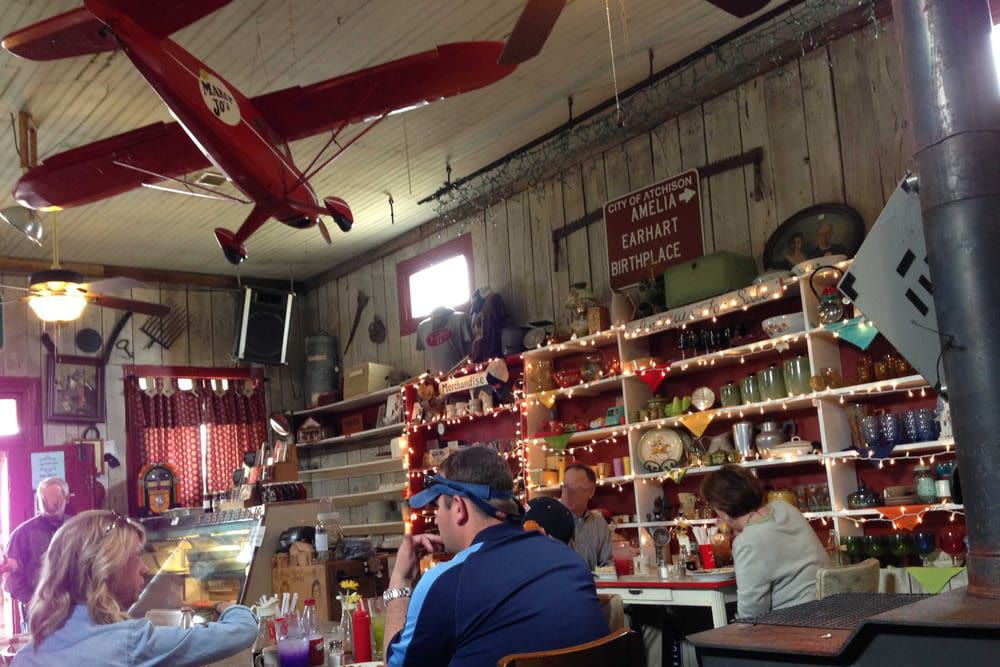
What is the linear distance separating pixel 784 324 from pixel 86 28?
445 centimetres

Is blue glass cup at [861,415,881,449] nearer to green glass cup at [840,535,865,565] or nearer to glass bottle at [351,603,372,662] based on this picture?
green glass cup at [840,535,865,565]

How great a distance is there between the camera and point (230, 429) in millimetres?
11203

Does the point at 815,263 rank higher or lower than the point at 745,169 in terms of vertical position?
lower

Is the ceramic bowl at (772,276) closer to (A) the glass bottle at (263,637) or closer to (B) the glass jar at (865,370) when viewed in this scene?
(B) the glass jar at (865,370)

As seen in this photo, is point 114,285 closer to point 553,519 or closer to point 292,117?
point 292,117

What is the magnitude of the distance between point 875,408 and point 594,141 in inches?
131

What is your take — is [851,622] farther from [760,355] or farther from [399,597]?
[760,355]

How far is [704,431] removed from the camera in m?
6.92

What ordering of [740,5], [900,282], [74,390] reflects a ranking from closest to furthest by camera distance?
[900,282] → [740,5] → [74,390]

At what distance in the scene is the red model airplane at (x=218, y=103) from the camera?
4.07 meters

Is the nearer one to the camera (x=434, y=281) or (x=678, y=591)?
(x=678, y=591)

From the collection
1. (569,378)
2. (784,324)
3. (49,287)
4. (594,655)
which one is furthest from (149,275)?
(594,655)

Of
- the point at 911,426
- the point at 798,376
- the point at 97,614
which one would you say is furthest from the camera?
the point at 798,376

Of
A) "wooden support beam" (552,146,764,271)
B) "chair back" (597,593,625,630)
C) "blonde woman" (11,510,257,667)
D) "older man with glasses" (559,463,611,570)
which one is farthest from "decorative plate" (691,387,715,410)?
"blonde woman" (11,510,257,667)
